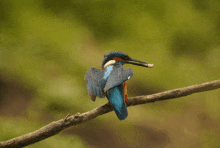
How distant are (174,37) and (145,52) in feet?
0.84

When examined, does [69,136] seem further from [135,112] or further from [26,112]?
[135,112]

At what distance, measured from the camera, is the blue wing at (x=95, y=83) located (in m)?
0.80

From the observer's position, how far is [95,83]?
833mm

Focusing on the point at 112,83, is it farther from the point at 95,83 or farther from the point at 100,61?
the point at 100,61

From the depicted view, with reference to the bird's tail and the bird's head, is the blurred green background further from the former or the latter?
the bird's tail

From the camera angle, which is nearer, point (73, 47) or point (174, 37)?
point (174, 37)

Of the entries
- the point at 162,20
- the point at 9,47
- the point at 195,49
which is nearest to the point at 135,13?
the point at 162,20

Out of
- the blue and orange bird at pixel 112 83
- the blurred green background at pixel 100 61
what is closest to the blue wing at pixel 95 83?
the blue and orange bird at pixel 112 83

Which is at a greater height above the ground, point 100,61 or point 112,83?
point 112,83

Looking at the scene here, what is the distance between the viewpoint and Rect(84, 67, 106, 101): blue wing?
0.80 m

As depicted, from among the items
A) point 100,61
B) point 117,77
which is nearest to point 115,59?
point 117,77

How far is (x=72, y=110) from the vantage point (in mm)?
1552

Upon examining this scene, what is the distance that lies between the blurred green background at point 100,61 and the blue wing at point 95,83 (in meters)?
0.57

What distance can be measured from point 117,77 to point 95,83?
0.09 meters
